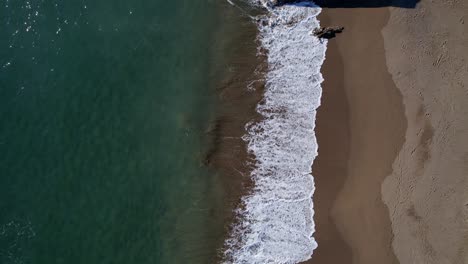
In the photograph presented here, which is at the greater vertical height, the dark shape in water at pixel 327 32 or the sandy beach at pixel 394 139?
the dark shape in water at pixel 327 32

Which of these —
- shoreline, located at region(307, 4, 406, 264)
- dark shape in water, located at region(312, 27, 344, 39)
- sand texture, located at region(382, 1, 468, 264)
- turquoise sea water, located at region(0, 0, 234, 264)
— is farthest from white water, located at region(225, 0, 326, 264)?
sand texture, located at region(382, 1, 468, 264)

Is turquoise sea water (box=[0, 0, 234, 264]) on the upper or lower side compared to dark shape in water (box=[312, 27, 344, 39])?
lower

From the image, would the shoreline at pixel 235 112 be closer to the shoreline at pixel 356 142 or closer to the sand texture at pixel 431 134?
the shoreline at pixel 356 142

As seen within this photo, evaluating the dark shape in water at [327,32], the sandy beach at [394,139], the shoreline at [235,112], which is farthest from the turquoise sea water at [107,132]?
the sandy beach at [394,139]

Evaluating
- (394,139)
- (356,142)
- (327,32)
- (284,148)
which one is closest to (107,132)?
(284,148)

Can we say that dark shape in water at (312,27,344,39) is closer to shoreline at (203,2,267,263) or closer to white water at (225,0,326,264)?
white water at (225,0,326,264)

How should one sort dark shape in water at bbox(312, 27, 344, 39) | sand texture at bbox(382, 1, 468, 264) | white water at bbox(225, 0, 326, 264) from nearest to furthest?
sand texture at bbox(382, 1, 468, 264), white water at bbox(225, 0, 326, 264), dark shape in water at bbox(312, 27, 344, 39)

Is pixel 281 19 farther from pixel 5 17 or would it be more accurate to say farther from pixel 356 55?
pixel 5 17

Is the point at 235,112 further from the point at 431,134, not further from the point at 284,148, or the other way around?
the point at 431,134
